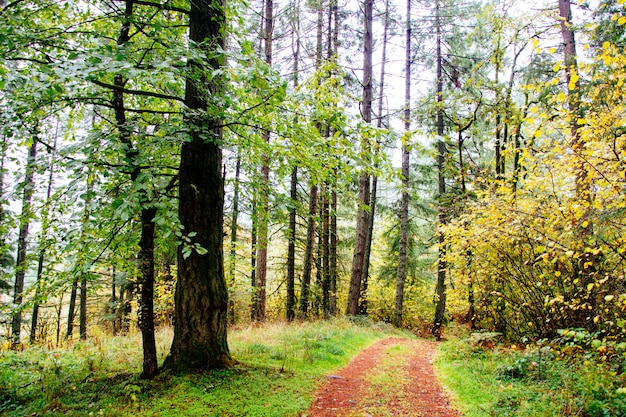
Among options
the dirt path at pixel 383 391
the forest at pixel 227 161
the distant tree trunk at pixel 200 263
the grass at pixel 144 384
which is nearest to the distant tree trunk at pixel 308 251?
the forest at pixel 227 161

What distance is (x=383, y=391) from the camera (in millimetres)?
5688

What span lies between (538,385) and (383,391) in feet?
7.23

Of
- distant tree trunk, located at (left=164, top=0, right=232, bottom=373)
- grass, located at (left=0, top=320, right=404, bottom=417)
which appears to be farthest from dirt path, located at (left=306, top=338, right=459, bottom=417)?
distant tree trunk, located at (left=164, top=0, right=232, bottom=373)

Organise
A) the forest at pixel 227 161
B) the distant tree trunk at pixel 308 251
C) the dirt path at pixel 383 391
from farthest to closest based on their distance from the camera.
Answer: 1. the distant tree trunk at pixel 308 251
2. the dirt path at pixel 383 391
3. the forest at pixel 227 161

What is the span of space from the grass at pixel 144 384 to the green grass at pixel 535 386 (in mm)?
2267

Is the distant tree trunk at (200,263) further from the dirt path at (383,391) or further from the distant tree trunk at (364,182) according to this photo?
the distant tree trunk at (364,182)

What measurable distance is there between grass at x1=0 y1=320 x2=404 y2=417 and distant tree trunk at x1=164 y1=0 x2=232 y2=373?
11.9 inches

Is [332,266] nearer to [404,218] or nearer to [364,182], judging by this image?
[404,218]

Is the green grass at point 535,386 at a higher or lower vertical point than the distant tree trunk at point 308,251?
lower

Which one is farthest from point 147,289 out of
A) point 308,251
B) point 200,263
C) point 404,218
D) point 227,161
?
point 404,218

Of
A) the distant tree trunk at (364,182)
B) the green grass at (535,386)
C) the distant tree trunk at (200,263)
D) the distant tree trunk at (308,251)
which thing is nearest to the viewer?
the green grass at (535,386)

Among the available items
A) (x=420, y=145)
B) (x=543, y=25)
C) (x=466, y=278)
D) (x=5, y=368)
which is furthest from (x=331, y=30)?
(x=5, y=368)

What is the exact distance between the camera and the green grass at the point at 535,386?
13.5ft

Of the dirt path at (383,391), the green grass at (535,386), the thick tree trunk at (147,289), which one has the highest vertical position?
the thick tree trunk at (147,289)
